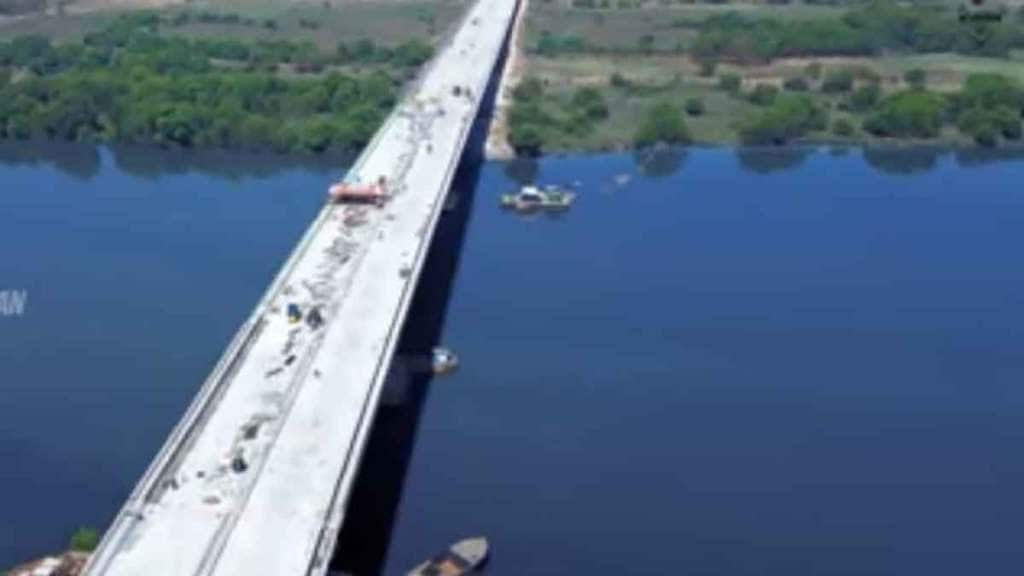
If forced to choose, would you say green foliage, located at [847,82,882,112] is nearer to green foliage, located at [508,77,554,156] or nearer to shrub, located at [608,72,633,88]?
shrub, located at [608,72,633,88]

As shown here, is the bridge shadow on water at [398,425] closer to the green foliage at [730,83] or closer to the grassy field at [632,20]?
the green foliage at [730,83]

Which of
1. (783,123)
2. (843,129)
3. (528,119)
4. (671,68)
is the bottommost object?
(843,129)

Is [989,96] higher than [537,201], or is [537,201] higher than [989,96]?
[989,96]

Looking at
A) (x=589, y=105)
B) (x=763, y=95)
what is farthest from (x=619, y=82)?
(x=763, y=95)

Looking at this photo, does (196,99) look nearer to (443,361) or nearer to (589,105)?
(589,105)

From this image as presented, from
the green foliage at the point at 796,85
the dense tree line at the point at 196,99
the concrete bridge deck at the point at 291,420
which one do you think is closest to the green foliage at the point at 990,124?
the green foliage at the point at 796,85

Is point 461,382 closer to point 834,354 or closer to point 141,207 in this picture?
point 834,354
